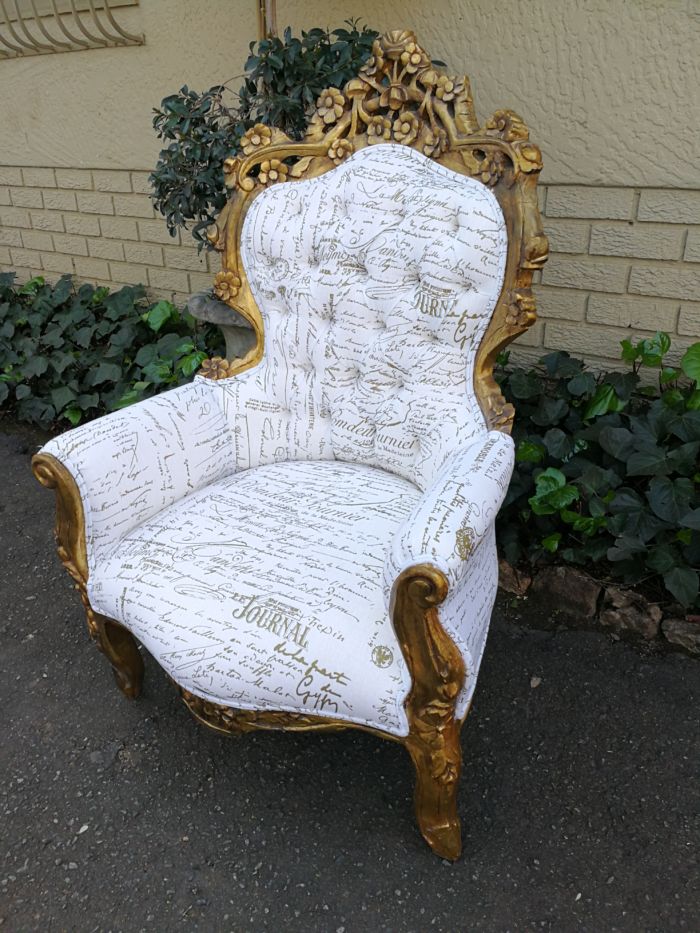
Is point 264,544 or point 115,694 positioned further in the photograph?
point 115,694

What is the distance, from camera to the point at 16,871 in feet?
4.73

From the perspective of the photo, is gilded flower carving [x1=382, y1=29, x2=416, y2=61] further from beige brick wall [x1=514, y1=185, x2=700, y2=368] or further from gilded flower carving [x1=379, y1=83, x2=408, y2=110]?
beige brick wall [x1=514, y1=185, x2=700, y2=368]

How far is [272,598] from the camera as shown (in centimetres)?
129

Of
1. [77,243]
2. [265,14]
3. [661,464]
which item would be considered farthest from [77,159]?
[661,464]

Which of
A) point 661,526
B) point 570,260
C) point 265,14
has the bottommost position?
point 661,526

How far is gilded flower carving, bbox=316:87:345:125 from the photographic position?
5.63 feet

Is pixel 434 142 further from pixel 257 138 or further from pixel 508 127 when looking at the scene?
pixel 257 138

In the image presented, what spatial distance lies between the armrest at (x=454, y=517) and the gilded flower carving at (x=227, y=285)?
773 millimetres

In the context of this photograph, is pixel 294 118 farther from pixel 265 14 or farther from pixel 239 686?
pixel 239 686

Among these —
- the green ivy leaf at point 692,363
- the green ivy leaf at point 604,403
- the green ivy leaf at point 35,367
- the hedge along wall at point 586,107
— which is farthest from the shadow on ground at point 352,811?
the green ivy leaf at point 35,367

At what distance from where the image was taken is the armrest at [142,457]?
1.46m

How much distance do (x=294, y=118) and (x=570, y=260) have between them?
94 centimetres

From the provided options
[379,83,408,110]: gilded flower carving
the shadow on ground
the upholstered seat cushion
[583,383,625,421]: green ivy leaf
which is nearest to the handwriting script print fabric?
the upholstered seat cushion

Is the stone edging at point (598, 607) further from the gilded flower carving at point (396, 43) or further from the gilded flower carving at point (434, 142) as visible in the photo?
the gilded flower carving at point (396, 43)
